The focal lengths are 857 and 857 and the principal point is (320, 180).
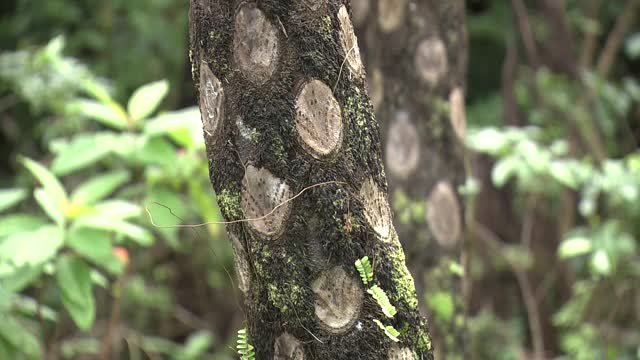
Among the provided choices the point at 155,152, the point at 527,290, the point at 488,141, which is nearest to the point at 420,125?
the point at 488,141

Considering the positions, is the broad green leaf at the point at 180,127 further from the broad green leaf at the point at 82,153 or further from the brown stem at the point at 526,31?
the brown stem at the point at 526,31

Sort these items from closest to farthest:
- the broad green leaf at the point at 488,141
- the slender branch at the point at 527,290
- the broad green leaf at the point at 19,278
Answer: the broad green leaf at the point at 19,278
the broad green leaf at the point at 488,141
the slender branch at the point at 527,290

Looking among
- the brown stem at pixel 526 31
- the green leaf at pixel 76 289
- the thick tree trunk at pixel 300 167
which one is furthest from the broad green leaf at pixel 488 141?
the brown stem at pixel 526 31

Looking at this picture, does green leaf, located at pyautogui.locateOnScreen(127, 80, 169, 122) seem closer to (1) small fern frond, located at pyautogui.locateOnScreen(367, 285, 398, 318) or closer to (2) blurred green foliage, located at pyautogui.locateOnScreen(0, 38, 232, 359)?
(2) blurred green foliage, located at pyautogui.locateOnScreen(0, 38, 232, 359)

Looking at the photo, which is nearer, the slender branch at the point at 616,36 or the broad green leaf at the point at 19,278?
the broad green leaf at the point at 19,278

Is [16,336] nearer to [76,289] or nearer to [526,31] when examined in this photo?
[76,289]

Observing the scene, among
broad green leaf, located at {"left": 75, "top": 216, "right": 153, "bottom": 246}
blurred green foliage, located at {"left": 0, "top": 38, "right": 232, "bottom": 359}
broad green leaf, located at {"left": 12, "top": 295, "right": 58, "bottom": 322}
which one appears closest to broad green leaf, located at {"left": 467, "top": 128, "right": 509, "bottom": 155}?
blurred green foliage, located at {"left": 0, "top": 38, "right": 232, "bottom": 359}

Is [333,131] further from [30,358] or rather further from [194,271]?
[194,271]
